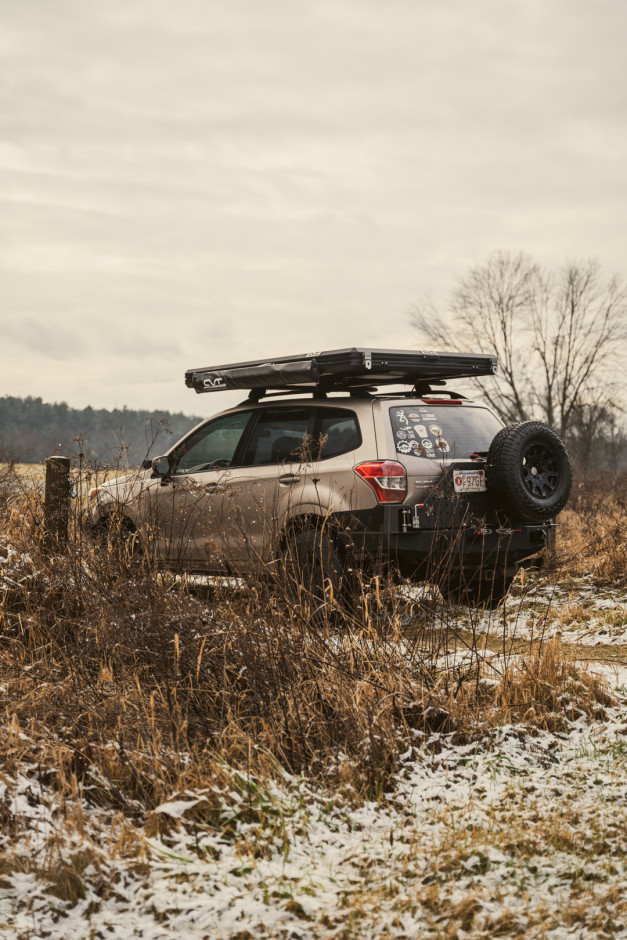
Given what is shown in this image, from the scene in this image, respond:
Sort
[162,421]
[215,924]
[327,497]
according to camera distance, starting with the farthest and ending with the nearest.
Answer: [327,497] < [162,421] < [215,924]

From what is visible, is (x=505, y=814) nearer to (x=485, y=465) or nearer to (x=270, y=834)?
(x=270, y=834)

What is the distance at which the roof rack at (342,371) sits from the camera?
694cm

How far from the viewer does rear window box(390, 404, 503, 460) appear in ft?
22.5

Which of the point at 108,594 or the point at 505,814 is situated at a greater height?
the point at 108,594

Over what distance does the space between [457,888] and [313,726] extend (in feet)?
3.74

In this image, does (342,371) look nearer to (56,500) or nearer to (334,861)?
(56,500)

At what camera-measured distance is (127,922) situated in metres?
2.89

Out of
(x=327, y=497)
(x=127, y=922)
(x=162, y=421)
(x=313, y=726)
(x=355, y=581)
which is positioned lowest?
(x=127, y=922)

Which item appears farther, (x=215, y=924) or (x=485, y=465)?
(x=485, y=465)

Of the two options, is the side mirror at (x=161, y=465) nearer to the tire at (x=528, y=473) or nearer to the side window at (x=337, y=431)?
the side window at (x=337, y=431)

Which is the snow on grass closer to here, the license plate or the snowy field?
the snowy field

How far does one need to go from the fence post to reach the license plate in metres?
2.87

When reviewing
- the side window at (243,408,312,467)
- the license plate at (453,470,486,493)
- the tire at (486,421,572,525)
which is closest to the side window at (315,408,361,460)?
the side window at (243,408,312,467)

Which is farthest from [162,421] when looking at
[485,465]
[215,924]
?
[215,924]
